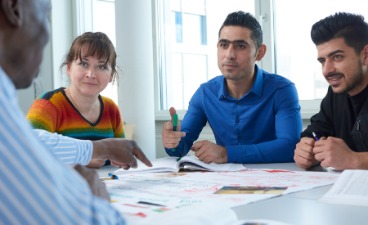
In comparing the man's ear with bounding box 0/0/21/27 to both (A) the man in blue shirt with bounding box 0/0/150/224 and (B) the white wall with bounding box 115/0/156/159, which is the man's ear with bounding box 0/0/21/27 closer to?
(A) the man in blue shirt with bounding box 0/0/150/224

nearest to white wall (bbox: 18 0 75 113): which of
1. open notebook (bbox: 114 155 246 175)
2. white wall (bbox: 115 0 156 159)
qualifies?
white wall (bbox: 115 0 156 159)

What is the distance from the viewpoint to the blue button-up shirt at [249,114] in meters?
1.93

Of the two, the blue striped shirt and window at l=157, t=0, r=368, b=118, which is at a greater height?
window at l=157, t=0, r=368, b=118

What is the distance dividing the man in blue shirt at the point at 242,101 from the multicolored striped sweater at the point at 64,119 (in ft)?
1.18

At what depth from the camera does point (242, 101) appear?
6.86 ft

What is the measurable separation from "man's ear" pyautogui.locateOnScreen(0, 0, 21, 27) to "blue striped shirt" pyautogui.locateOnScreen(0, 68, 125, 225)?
0.09 m

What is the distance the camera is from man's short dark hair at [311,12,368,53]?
180 cm

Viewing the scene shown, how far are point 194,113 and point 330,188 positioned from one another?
1199 millimetres

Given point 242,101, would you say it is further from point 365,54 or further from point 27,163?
point 27,163

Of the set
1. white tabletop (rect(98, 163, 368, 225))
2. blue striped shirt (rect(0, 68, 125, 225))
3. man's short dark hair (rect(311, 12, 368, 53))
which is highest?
man's short dark hair (rect(311, 12, 368, 53))

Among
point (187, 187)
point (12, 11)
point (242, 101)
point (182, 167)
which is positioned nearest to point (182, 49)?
point (242, 101)

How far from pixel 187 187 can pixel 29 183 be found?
74cm

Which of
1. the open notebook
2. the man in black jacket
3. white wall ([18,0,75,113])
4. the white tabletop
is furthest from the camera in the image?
white wall ([18,0,75,113])

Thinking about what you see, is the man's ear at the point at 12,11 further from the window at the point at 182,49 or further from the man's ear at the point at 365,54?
the window at the point at 182,49
